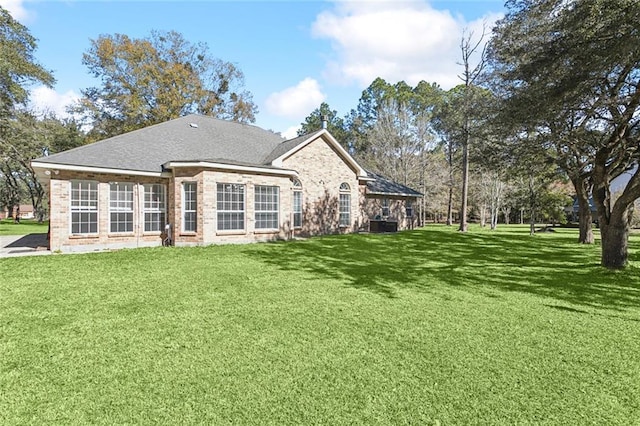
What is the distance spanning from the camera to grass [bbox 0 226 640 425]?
301cm

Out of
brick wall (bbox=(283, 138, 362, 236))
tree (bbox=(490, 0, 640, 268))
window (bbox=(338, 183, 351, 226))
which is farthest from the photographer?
window (bbox=(338, 183, 351, 226))

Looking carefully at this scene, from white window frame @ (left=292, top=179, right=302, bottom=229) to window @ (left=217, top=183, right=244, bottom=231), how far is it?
Result: 355cm

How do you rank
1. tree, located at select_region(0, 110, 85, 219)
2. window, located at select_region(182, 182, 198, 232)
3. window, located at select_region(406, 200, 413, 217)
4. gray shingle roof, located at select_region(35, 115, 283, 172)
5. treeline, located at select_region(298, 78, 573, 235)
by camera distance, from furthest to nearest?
treeline, located at select_region(298, 78, 573, 235) < window, located at select_region(406, 200, 413, 217) < tree, located at select_region(0, 110, 85, 219) < window, located at select_region(182, 182, 198, 232) < gray shingle roof, located at select_region(35, 115, 283, 172)

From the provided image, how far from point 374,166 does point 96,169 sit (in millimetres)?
30940

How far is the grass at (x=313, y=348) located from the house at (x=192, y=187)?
13.4 feet

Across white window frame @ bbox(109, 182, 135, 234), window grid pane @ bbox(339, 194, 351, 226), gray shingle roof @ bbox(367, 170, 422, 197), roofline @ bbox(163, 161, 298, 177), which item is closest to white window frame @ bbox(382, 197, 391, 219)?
gray shingle roof @ bbox(367, 170, 422, 197)

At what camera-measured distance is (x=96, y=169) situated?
A: 40.3ft

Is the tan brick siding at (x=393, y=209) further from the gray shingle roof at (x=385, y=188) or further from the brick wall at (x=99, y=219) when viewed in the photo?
the brick wall at (x=99, y=219)

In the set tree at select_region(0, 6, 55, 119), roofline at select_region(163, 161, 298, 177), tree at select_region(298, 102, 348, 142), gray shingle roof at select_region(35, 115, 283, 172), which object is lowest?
roofline at select_region(163, 161, 298, 177)

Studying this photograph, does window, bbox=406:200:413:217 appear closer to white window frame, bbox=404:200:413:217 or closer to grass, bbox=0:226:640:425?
white window frame, bbox=404:200:413:217

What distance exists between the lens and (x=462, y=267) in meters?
10.7

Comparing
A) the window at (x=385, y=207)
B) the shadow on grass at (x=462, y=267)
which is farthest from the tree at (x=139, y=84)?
the shadow on grass at (x=462, y=267)

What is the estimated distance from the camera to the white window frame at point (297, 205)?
688 inches

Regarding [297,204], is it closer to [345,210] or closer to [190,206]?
[345,210]
